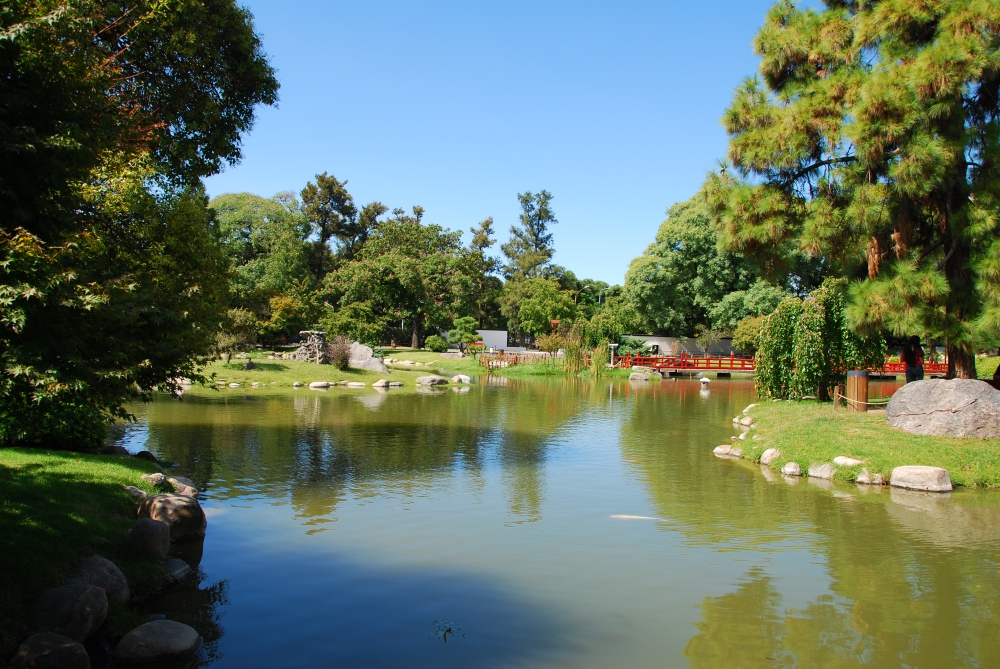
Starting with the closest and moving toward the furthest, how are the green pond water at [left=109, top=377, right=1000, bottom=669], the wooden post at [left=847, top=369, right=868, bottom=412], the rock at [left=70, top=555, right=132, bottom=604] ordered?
the green pond water at [left=109, top=377, right=1000, bottom=669], the rock at [left=70, top=555, right=132, bottom=604], the wooden post at [left=847, top=369, right=868, bottom=412]

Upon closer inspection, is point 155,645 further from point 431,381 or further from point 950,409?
point 431,381

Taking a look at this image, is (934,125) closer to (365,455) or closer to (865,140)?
(865,140)

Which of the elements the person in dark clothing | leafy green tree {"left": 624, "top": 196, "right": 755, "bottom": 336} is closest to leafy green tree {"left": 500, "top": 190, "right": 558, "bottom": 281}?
leafy green tree {"left": 624, "top": 196, "right": 755, "bottom": 336}

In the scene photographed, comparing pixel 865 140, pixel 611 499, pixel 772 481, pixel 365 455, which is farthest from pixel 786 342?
pixel 365 455

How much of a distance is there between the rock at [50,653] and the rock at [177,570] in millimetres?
1762

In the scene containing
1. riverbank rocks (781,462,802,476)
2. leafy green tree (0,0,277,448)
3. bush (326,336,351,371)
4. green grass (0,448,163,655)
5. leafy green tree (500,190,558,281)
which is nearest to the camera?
leafy green tree (0,0,277,448)

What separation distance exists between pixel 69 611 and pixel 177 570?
5.42 ft

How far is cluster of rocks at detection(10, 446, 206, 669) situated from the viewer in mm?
4758

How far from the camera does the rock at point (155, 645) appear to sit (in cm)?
518

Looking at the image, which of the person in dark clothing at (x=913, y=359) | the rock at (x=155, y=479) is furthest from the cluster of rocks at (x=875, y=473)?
the rock at (x=155, y=479)

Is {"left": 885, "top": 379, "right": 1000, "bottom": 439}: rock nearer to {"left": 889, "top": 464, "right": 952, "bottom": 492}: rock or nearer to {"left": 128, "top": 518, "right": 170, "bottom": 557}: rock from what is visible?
{"left": 889, "top": 464, "right": 952, "bottom": 492}: rock

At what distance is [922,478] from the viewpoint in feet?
35.3

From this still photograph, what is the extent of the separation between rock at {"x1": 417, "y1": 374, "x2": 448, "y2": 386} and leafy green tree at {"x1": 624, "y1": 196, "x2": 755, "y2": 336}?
2194 centimetres

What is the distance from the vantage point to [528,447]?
50.2 ft
